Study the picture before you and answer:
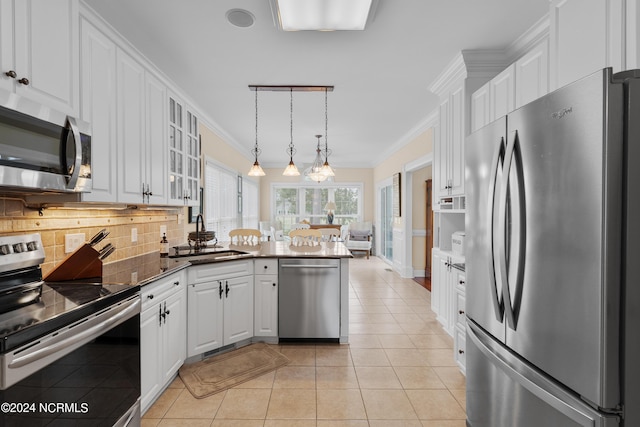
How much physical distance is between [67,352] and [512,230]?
1940 mm

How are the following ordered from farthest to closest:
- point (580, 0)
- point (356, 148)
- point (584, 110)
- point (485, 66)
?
1. point (356, 148)
2. point (485, 66)
3. point (580, 0)
4. point (584, 110)

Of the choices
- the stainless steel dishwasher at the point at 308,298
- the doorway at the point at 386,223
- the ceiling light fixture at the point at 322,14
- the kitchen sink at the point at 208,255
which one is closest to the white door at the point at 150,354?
the kitchen sink at the point at 208,255

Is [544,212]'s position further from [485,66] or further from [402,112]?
[402,112]

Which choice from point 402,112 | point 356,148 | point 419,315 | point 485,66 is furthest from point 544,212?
point 356,148

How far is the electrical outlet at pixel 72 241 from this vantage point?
210cm

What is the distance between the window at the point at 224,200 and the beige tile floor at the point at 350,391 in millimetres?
2572

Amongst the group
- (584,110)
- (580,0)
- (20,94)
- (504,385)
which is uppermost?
(580,0)

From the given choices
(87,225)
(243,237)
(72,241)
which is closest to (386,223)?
(243,237)

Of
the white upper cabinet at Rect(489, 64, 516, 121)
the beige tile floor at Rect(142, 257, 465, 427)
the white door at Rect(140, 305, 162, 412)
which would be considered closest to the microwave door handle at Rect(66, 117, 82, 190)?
the white door at Rect(140, 305, 162, 412)

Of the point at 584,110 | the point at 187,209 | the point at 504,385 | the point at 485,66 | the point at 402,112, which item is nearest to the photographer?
the point at 584,110

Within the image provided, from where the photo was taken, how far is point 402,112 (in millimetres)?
4469

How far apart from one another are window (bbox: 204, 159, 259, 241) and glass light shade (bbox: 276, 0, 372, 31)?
9.68 feet

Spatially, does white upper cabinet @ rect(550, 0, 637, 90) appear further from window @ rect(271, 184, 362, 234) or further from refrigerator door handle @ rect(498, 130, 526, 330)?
window @ rect(271, 184, 362, 234)

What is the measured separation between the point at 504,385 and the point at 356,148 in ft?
20.1
